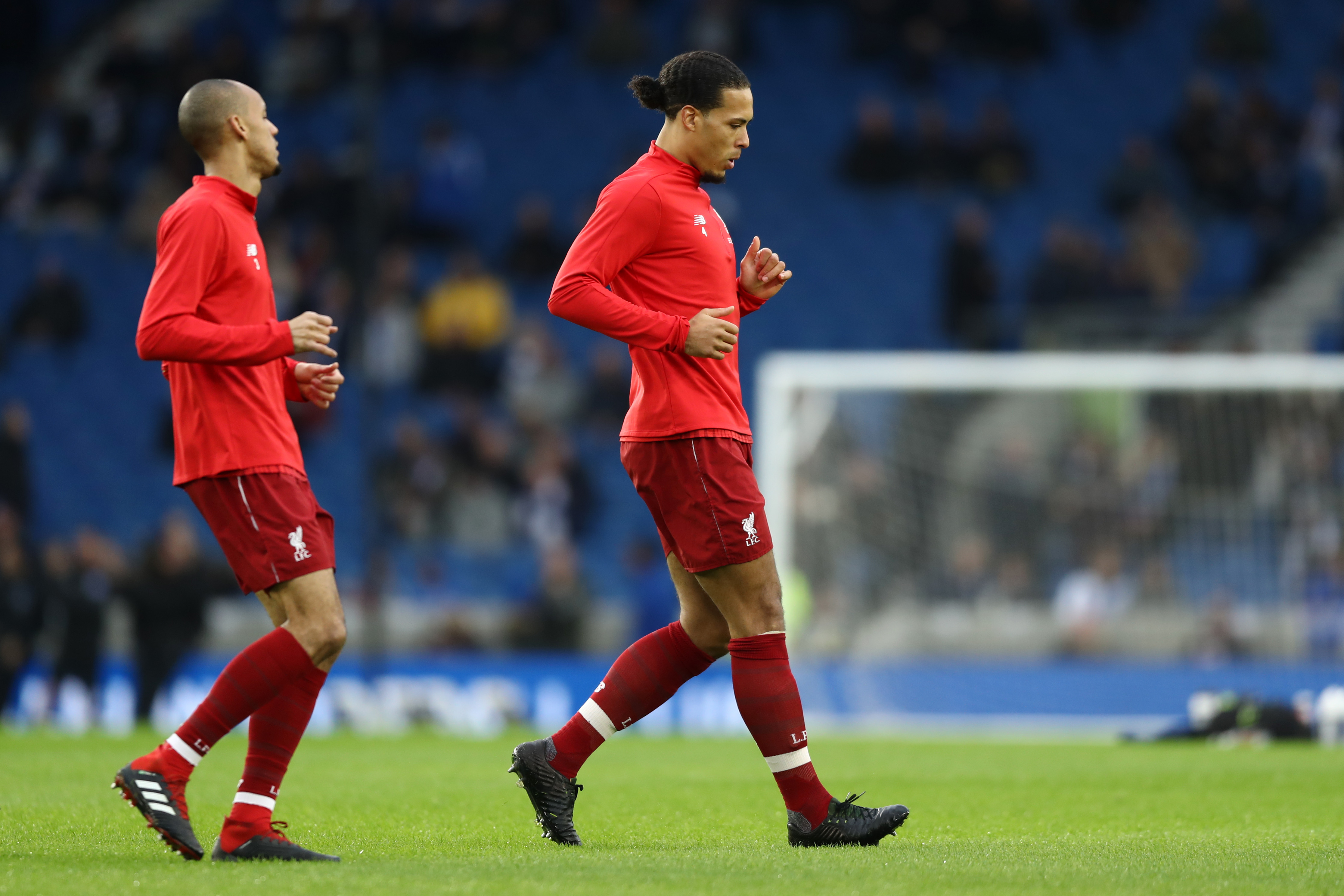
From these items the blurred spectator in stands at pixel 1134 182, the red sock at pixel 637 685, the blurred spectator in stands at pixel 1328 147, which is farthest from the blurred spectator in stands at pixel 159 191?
the red sock at pixel 637 685

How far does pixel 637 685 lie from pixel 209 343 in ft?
5.43

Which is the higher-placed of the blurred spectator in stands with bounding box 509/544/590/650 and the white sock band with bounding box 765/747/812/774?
the white sock band with bounding box 765/747/812/774

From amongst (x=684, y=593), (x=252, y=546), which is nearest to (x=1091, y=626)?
(x=684, y=593)

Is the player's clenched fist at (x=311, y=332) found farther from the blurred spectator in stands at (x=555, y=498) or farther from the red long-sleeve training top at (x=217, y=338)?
the blurred spectator in stands at (x=555, y=498)

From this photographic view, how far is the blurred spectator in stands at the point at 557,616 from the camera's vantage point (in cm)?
1658

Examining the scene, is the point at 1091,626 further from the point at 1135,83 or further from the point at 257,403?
the point at 257,403

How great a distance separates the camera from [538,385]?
741 inches

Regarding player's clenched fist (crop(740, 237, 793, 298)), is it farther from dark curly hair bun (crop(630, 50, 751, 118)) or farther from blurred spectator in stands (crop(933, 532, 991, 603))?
blurred spectator in stands (crop(933, 532, 991, 603))

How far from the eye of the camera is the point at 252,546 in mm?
4980

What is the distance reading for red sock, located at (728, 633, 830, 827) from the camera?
5195mm

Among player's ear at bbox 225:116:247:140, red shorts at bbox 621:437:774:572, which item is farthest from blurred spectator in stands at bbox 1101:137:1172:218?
player's ear at bbox 225:116:247:140

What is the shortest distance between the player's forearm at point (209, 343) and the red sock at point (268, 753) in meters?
0.89

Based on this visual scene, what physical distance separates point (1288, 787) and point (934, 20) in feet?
50.3

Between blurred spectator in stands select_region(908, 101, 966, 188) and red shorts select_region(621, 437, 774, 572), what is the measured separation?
A: 15.7 metres
